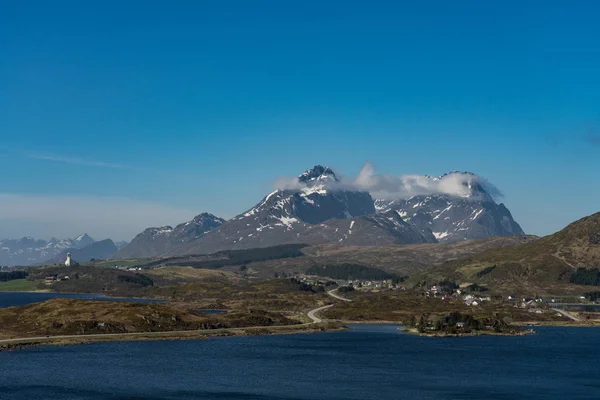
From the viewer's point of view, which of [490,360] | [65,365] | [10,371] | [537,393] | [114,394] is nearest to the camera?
[114,394]

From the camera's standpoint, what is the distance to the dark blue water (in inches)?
5084

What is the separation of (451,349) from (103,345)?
92.2 meters

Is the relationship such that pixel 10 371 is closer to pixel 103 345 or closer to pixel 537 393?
pixel 103 345

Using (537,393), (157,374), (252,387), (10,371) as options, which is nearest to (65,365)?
(10,371)

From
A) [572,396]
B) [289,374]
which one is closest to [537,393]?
[572,396]

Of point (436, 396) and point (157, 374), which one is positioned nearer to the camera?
point (436, 396)

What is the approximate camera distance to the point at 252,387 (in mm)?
134125

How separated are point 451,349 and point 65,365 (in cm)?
10004

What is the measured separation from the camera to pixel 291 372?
500 ft

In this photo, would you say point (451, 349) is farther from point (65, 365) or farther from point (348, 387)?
point (65, 365)

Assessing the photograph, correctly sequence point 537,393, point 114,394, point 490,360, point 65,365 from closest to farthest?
point 114,394 → point 537,393 → point 65,365 → point 490,360

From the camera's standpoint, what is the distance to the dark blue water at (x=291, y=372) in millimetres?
129125

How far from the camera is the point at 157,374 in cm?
14700

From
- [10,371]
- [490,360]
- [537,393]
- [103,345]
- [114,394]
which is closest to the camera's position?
[114,394]
